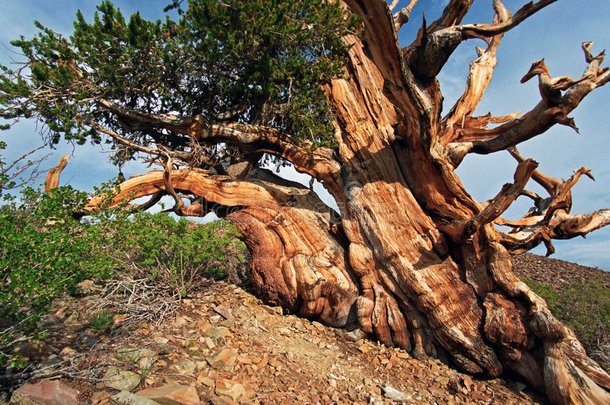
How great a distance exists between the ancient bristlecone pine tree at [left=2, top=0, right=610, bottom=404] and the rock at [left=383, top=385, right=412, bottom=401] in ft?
4.16

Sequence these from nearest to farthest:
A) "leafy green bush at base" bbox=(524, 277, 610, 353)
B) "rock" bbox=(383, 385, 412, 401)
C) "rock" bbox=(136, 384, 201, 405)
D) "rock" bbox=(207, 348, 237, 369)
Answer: "rock" bbox=(136, 384, 201, 405) < "rock" bbox=(207, 348, 237, 369) < "rock" bbox=(383, 385, 412, 401) < "leafy green bush at base" bbox=(524, 277, 610, 353)

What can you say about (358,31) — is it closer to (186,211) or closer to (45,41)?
(186,211)

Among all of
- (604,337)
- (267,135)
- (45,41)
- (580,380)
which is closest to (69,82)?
(45,41)

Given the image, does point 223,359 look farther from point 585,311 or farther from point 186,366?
point 585,311

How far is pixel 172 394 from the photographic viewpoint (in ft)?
10.2

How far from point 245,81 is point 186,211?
3.07 m

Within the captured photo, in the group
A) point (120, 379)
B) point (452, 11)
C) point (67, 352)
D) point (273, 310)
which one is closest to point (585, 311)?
point (273, 310)

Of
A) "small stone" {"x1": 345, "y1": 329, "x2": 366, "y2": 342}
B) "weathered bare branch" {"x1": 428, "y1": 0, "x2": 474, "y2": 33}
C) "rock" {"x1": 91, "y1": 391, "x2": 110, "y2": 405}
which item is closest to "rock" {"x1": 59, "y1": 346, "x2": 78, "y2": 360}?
"rock" {"x1": 91, "y1": 391, "x2": 110, "y2": 405}

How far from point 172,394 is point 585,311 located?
773 centimetres

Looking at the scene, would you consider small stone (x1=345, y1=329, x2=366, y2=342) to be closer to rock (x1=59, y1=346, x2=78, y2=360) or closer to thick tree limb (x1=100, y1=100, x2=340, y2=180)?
thick tree limb (x1=100, y1=100, x2=340, y2=180)

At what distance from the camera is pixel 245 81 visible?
266 inches

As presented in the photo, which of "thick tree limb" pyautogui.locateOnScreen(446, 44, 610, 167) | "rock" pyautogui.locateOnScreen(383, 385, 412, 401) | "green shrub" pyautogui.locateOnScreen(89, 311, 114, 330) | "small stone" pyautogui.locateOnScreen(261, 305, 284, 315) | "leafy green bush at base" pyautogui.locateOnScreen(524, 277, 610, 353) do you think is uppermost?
"thick tree limb" pyautogui.locateOnScreen(446, 44, 610, 167)

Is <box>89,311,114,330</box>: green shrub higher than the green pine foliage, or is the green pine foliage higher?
the green pine foliage

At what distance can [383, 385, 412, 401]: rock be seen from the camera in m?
4.06
